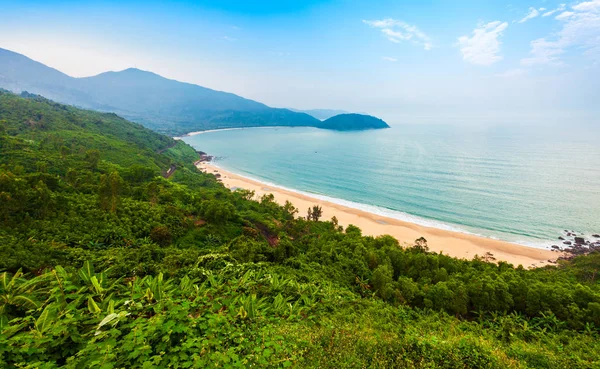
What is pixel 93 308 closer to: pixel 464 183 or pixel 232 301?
pixel 232 301

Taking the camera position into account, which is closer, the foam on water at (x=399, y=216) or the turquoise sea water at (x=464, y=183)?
the foam on water at (x=399, y=216)

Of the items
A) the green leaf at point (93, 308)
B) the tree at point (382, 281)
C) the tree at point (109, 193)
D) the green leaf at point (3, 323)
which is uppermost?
the green leaf at point (3, 323)

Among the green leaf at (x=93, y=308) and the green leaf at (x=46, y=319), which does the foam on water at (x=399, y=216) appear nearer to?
the green leaf at (x=93, y=308)

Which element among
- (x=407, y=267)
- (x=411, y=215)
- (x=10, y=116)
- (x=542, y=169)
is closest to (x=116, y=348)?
(x=407, y=267)

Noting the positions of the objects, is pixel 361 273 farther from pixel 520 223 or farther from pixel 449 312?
pixel 520 223

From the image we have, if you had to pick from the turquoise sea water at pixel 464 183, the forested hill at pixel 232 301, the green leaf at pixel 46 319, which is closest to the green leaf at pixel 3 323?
the forested hill at pixel 232 301

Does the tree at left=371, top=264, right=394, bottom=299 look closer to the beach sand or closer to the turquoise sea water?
the beach sand

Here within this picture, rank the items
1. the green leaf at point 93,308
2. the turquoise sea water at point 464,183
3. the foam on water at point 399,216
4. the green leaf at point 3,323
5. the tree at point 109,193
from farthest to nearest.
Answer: the turquoise sea water at point 464,183
the foam on water at point 399,216
the tree at point 109,193
the green leaf at point 93,308
the green leaf at point 3,323
